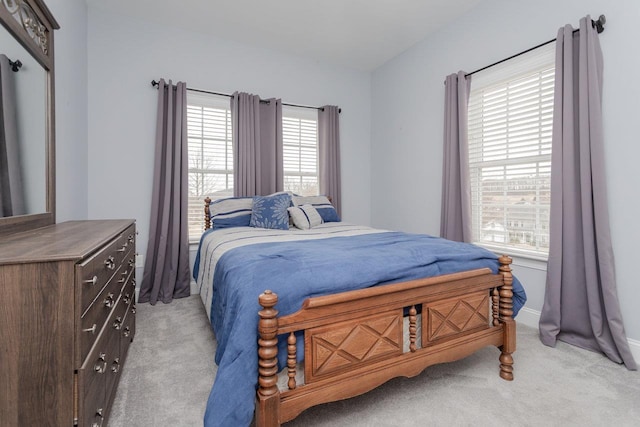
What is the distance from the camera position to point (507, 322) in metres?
1.71

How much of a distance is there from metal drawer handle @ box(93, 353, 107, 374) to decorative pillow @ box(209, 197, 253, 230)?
1.83 meters

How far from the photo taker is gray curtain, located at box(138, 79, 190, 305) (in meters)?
3.00

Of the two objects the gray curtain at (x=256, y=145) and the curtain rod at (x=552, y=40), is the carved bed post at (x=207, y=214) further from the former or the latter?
the curtain rod at (x=552, y=40)

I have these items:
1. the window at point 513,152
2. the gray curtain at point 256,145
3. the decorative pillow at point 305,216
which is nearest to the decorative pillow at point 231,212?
the gray curtain at point 256,145

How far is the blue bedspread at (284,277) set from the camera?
110 centimetres

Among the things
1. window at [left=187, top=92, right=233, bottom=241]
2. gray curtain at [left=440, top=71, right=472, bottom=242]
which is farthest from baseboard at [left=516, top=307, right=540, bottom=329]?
window at [left=187, top=92, right=233, bottom=241]

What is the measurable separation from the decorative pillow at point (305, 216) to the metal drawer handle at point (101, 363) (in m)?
1.94

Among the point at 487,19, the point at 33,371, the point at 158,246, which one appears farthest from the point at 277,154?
the point at 33,371

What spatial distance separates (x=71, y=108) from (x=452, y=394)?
3.18 metres

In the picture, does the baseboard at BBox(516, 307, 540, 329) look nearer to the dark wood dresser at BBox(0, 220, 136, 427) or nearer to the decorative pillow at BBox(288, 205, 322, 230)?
the decorative pillow at BBox(288, 205, 322, 230)

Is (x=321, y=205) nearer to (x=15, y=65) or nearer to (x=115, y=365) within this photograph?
(x=115, y=365)

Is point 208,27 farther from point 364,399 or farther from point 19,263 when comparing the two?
point 364,399

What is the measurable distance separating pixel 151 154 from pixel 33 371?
2633mm

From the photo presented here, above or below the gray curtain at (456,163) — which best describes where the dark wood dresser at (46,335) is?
below
